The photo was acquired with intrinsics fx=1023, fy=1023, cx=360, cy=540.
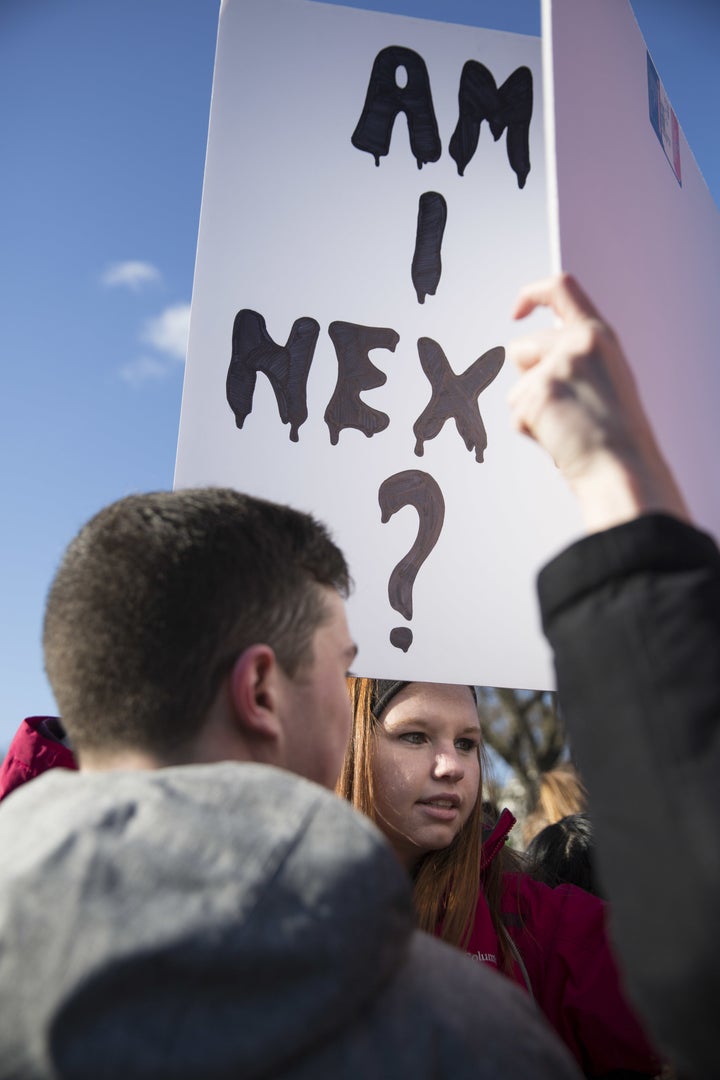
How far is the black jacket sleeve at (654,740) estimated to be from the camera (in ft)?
2.30

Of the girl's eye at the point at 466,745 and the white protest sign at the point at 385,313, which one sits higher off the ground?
the white protest sign at the point at 385,313

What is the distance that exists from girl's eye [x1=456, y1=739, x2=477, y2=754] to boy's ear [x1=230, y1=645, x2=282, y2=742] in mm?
1491

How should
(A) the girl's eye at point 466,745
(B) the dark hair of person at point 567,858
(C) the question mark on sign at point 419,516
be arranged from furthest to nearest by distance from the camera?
(B) the dark hair of person at point 567,858 < (A) the girl's eye at point 466,745 < (C) the question mark on sign at point 419,516

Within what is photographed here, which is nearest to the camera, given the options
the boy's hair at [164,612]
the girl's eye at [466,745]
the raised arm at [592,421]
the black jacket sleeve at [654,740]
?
the black jacket sleeve at [654,740]

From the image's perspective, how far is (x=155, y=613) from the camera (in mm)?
1165

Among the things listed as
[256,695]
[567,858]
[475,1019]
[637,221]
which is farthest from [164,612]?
[567,858]

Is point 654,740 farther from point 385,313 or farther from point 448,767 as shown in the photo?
point 448,767

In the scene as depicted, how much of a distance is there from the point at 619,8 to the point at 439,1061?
1.35 m

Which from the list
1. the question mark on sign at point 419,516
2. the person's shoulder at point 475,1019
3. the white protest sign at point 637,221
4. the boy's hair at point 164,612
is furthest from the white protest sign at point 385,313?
the person's shoulder at point 475,1019

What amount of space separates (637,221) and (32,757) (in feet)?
5.01

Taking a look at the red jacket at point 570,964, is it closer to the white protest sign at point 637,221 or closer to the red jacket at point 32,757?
the red jacket at point 32,757

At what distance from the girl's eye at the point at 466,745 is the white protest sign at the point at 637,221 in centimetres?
131

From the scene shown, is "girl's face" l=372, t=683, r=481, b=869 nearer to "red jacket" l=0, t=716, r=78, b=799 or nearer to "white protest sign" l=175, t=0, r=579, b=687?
"white protest sign" l=175, t=0, r=579, b=687

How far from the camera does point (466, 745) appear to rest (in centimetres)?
265
